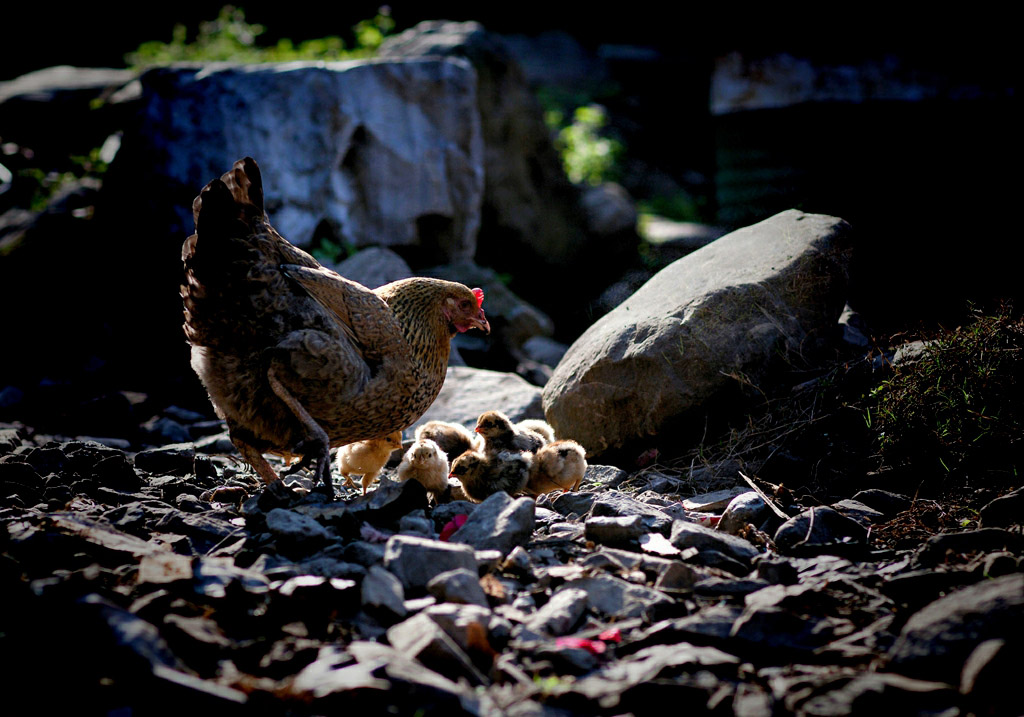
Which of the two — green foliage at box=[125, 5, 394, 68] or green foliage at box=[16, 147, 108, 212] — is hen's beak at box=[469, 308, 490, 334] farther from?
green foliage at box=[16, 147, 108, 212]

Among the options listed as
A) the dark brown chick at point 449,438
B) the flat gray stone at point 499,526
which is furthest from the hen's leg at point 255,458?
the flat gray stone at point 499,526

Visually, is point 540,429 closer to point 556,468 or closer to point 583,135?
point 556,468

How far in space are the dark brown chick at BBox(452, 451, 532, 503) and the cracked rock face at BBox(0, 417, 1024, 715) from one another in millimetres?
391

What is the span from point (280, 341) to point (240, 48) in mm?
8419

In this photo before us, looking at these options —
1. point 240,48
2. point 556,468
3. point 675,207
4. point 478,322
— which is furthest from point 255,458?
point 675,207

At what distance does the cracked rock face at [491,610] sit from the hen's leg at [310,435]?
178mm

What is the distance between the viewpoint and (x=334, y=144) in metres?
7.57

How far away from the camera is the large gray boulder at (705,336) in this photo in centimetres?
449

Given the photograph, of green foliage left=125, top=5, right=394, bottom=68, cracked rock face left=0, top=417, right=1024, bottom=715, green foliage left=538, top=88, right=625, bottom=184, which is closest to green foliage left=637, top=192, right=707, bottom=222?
green foliage left=538, top=88, right=625, bottom=184

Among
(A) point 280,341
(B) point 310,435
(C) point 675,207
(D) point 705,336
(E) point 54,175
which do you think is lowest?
(C) point 675,207

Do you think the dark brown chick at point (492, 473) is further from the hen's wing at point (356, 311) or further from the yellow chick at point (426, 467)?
the hen's wing at point (356, 311)

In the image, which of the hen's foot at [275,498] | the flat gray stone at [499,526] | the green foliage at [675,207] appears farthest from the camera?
the green foliage at [675,207]

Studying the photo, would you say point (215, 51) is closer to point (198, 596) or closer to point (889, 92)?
point (889, 92)

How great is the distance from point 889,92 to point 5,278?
968 cm
